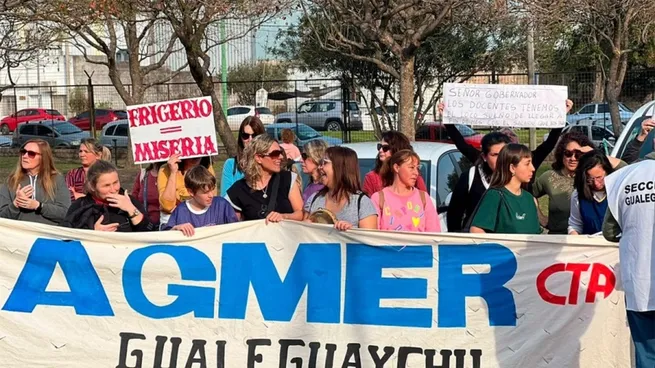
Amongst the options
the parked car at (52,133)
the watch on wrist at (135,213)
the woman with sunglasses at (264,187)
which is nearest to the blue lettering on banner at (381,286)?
the woman with sunglasses at (264,187)

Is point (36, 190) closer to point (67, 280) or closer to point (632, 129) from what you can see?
point (67, 280)

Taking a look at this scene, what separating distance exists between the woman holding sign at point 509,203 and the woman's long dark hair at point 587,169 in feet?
1.72

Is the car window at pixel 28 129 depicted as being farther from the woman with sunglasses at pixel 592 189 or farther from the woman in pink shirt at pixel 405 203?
the woman with sunglasses at pixel 592 189

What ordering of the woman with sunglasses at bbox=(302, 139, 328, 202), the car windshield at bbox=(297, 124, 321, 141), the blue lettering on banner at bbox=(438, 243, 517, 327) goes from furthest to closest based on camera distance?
the car windshield at bbox=(297, 124, 321, 141) < the woman with sunglasses at bbox=(302, 139, 328, 202) < the blue lettering on banner at bbox=(438, 243, 517, 327)


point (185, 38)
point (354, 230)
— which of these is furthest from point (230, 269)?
point (185, 38)

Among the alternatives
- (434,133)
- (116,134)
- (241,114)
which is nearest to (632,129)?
(434,133)

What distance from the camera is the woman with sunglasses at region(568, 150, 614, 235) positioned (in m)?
6.70

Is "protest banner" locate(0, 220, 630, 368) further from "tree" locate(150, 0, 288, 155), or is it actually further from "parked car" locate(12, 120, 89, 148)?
"parked car" locate(12, 120, 89, 148)

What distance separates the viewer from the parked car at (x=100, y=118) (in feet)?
131

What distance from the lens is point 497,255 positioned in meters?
6.24

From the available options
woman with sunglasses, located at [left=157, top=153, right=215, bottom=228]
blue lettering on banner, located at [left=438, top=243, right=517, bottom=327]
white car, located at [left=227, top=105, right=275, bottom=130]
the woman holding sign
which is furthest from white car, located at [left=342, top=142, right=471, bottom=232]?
white car, located at [left=227, top=105, right=275, bottom=130]

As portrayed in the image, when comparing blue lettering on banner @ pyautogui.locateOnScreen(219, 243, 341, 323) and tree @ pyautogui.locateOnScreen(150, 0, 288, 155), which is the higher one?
tree @ pyautogui.locateOnScreen(150, 0, 288, 155)

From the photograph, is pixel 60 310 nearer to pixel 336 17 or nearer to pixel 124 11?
pixel 124 11

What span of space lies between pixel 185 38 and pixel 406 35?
5609 mm
